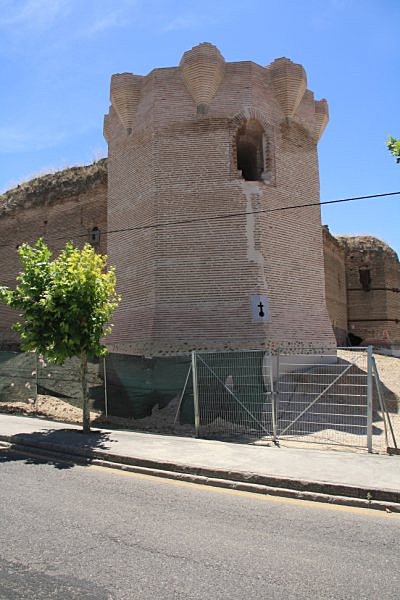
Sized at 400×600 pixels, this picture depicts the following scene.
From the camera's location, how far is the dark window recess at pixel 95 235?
20547mm

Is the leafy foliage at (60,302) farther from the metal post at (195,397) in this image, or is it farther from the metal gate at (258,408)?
the metal gate at (258,408)

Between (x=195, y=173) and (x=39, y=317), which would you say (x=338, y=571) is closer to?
(x=39, y=317)

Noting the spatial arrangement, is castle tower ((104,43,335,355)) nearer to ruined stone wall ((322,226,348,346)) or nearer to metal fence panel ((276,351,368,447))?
metal fence panel ((276,351,368,447))

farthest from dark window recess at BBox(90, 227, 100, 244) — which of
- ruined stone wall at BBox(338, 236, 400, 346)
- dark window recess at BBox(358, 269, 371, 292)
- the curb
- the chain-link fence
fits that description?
dark window recess at BBox(358, 269, 371, 292)

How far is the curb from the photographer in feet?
20.8

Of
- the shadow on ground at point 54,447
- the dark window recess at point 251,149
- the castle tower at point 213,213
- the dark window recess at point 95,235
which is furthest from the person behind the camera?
the dark window recess at point 95,235

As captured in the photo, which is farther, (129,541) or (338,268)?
(338,268)

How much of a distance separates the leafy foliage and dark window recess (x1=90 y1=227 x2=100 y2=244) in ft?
30.7

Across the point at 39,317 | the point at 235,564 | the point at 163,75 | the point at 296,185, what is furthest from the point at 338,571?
the point at 163,75

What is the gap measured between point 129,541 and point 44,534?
2.67ft

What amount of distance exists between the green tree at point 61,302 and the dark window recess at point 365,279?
74.0 ft

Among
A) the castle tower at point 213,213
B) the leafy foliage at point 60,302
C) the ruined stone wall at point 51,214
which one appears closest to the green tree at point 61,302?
the leafy foliage at point 60,302

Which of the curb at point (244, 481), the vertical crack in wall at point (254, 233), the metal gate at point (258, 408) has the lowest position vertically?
the curb at point (244, 481)

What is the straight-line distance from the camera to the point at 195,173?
16.1 meters
